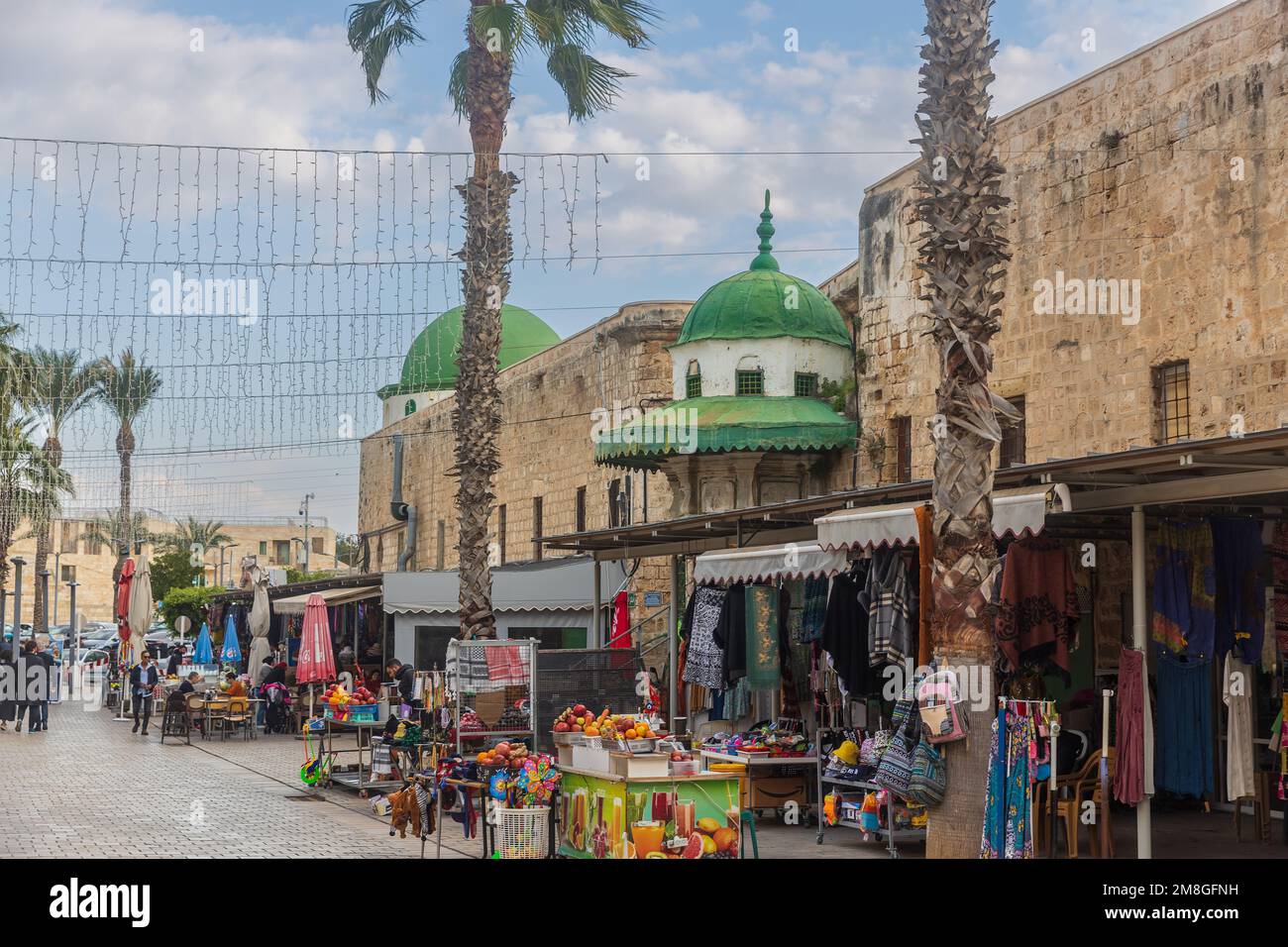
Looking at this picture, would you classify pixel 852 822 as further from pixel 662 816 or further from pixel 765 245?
pixel 765 245

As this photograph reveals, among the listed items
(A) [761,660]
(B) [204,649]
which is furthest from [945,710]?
(B) [204,649]

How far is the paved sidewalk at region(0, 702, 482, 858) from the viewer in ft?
37.8

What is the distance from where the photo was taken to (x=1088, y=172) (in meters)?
17.2

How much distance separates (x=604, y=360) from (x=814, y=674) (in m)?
16.0

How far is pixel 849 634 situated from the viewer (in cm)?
1205

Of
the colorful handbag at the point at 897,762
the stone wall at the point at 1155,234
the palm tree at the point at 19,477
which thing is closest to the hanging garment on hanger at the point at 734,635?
the colorful handbag at the point at 897,762

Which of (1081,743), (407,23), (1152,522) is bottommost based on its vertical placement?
(1081,743)

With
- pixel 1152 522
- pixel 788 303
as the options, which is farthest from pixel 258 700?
pixel 1152 522

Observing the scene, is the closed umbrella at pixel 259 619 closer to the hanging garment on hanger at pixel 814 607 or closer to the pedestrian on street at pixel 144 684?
the pedestrian on street at pixel 144 684

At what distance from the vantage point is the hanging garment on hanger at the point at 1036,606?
11266mm

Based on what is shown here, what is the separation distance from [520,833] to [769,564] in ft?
11.5

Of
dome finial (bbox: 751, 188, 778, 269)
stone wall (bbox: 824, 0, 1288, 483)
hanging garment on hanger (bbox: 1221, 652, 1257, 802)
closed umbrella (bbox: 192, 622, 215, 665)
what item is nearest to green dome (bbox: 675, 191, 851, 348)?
dome finial (bbox: 751, 188, 778, 269)
